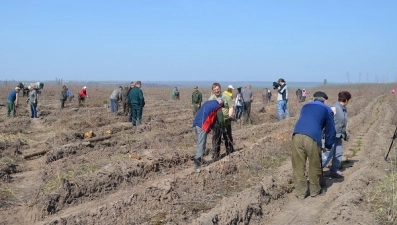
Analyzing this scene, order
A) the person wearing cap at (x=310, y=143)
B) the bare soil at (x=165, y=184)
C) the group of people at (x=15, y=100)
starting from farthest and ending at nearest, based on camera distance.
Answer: the group of people at (x=15, y=100)
the person wearing cap at (x=310, y=143)
the bare soil at (x=165, y=184)

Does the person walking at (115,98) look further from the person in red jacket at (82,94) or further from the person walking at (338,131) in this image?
the person walking at (338,131)

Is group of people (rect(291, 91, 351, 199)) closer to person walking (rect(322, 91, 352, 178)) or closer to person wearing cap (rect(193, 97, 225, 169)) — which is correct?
person walking (rect(322, 91, 352, 178))

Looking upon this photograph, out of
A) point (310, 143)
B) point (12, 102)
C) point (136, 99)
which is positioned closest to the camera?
point (310, 143)

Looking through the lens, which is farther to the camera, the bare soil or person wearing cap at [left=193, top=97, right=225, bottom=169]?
person wearing cap at [left=193, top=97, right=225, bottom=169]

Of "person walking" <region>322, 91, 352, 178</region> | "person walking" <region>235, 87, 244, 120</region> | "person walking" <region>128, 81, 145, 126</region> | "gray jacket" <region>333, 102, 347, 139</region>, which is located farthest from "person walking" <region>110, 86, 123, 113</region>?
"gray jacket" <region>333, 102, 347, 139</region>

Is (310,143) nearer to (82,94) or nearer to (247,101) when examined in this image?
(247,101)

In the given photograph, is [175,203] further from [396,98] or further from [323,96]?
[396,98]

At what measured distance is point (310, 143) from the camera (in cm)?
701

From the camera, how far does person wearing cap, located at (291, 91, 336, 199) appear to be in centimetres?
704

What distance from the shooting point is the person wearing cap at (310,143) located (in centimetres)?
704

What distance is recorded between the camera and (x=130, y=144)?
469 inches

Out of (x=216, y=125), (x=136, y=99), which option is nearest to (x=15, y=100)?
(x=136, y=99)

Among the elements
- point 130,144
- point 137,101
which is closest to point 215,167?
point 130,144

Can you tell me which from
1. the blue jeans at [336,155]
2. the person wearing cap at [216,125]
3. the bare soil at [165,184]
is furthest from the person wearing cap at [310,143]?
the person wearing cap at [216,125]
